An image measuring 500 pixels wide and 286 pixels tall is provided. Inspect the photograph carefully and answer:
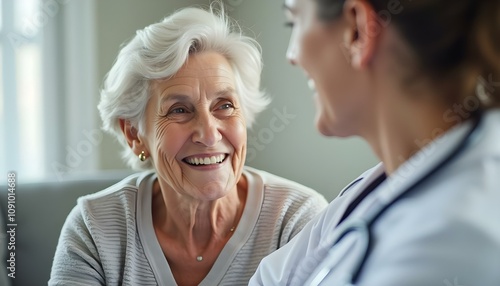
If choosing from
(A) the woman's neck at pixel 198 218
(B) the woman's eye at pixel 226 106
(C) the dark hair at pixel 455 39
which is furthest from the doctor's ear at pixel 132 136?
(C) the dark hair at pixel 455 39

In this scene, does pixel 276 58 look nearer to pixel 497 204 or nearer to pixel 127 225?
pixel 127 225

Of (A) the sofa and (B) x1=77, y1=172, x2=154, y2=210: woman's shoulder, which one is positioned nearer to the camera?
(B) x1=77, y1=172, x2=154, y2=210: woman's shoulder

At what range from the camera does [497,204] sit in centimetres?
56

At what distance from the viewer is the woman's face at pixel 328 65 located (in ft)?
2.24

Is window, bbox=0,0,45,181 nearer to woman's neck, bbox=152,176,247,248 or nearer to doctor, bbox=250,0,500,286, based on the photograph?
woman's neck, bbox=152,176,247,248

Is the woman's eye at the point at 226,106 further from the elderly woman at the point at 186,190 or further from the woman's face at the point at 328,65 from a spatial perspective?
the woman's face at the point at 328,65

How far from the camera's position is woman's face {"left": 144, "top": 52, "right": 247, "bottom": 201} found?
1.48 m

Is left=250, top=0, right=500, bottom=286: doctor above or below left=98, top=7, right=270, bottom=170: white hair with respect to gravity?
below

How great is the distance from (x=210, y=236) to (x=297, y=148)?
0.88 m

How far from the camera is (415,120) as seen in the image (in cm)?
65

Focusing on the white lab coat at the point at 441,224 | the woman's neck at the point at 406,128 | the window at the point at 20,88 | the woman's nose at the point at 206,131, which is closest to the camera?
the white lab coat at the point at 441,224

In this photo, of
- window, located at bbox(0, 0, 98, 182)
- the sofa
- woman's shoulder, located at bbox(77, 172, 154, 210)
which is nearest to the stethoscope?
woman's shoulder, located at bbox(77, 172, 154, 210)

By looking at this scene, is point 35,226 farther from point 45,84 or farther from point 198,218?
point 45,84

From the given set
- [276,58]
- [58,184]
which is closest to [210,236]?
[58,184]
